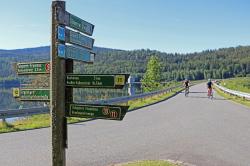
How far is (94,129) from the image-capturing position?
1391 centimetres

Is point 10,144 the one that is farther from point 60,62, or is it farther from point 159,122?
point 159,122

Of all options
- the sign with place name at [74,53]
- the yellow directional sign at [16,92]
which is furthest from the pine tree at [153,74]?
the yellow directional sign at [16,92]

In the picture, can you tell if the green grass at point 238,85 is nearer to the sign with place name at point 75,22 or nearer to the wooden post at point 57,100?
the sign with place name at point 75,22

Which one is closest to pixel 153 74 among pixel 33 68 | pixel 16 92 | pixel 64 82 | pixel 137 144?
pixel 137 144

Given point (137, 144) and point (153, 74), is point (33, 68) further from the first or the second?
point (153, 74)

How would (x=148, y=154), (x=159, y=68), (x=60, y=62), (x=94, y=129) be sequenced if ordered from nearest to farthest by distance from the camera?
(x=60, y=62), (x=148, y=154), (x=94, y=129), (x=159, y=68)

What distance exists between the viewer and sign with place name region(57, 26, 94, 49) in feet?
18.3

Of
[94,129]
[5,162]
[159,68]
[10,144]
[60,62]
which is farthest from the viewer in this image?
[159,68]

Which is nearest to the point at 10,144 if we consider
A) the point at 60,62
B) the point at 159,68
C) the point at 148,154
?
the point at 148,154

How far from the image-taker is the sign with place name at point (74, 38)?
219 inches

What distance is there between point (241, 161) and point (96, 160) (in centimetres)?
320

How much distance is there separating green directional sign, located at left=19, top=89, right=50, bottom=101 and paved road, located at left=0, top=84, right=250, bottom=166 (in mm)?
2474

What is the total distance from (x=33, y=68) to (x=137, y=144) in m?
5.27

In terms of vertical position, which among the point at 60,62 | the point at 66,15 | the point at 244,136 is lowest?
the point at 244,136
